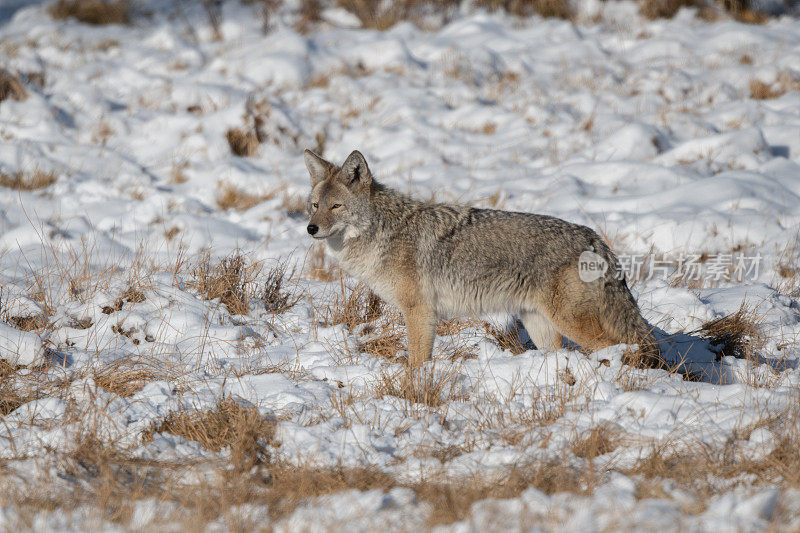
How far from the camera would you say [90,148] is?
33.8 feet

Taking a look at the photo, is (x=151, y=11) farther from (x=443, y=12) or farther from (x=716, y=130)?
(x=716, y=130)

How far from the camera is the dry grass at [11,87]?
10852 mm

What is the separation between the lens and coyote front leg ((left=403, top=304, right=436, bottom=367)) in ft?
16.9

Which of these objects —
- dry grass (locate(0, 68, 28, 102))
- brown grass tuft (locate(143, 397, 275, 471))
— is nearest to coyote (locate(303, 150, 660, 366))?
brown grass tuft (locate(143, 397, 275, 471))

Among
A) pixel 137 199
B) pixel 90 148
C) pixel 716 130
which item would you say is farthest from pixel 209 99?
pixel 716 130

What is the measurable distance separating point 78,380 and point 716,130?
1026cm

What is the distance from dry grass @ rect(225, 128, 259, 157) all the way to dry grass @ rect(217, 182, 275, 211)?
128 centimetres

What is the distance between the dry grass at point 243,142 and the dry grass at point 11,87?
365cm

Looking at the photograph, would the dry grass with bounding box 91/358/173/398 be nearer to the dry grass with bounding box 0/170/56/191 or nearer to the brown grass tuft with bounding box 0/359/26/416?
the brown grass tuft with bounding box 0/359/26/416

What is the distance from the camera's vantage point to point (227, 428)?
3.93 metres

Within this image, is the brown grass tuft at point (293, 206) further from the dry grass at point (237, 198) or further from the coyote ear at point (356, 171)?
the coyote ear at point (356, 171)

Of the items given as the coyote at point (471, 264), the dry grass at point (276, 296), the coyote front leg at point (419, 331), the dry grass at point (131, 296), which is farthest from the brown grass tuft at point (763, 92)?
the dry grass at point (131, 296)

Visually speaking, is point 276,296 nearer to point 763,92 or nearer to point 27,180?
point 27,180

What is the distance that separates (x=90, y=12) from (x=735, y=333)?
15.7 metres
